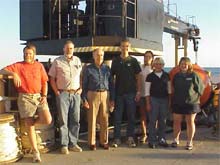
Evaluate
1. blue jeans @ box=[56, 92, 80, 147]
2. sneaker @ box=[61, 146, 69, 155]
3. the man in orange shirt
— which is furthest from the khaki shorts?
sneaker @ box=[61, 146, 69, 155]

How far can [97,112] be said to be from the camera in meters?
7.55

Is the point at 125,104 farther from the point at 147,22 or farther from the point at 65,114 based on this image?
the point at 147,22

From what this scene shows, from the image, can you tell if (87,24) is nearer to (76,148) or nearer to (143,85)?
(143,85)

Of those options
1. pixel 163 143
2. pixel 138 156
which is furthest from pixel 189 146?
pixel 138 156

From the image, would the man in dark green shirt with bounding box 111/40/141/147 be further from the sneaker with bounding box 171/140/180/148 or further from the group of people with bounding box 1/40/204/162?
the sneaker with bounding box 171/140/180/148

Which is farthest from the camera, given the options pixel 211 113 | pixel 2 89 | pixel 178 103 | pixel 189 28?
pixel 189 28

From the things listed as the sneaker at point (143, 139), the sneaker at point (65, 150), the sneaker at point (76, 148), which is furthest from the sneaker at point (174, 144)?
the sneaker at point (65, 150)

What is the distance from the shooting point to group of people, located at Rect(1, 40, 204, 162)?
23.5 ft

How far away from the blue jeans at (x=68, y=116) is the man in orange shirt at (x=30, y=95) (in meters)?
0.51

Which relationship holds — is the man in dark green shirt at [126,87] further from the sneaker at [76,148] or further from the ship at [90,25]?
the ship at [90,25]

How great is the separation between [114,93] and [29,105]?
5.70 ft

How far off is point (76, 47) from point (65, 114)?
151 inches

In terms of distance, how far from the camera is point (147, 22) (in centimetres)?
1159

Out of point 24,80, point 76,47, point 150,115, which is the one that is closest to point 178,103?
point 150,115
